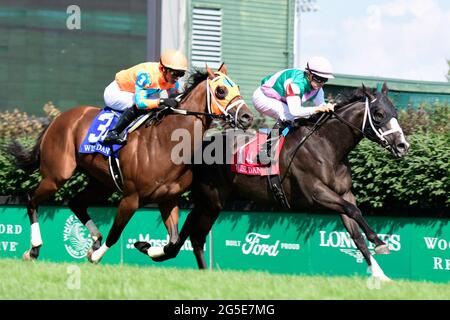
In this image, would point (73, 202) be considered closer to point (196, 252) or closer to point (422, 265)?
point (196, 252)

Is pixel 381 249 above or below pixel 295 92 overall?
below

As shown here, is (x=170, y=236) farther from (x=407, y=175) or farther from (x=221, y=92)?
(x=407, y=175)

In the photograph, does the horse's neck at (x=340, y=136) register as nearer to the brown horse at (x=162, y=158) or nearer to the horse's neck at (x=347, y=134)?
the horse's neck at (x=347, y=134)

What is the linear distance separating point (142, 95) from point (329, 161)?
181 centimetres

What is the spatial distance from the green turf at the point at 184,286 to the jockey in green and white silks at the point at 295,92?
1756mm

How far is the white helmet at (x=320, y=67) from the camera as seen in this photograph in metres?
8.52

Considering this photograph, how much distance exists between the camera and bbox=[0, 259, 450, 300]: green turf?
20.5ft

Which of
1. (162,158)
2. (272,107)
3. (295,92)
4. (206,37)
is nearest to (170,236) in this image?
(162,158)

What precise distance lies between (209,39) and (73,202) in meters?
8.36

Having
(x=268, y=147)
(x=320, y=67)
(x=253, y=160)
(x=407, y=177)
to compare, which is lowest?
(x=407, y=177)

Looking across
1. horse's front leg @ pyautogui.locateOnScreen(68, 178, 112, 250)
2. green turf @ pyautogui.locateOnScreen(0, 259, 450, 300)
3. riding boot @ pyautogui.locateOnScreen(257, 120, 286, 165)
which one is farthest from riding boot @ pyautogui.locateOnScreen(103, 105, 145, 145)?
green turf @ pyautogui.locateOnScreen(0, 259, 450, 300)

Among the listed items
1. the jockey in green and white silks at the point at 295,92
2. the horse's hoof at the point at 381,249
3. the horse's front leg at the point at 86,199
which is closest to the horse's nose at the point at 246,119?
the jockey in green and white silks at the point at 295,92

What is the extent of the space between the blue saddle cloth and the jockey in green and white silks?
1417 mm

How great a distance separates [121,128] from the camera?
8.57 meters
